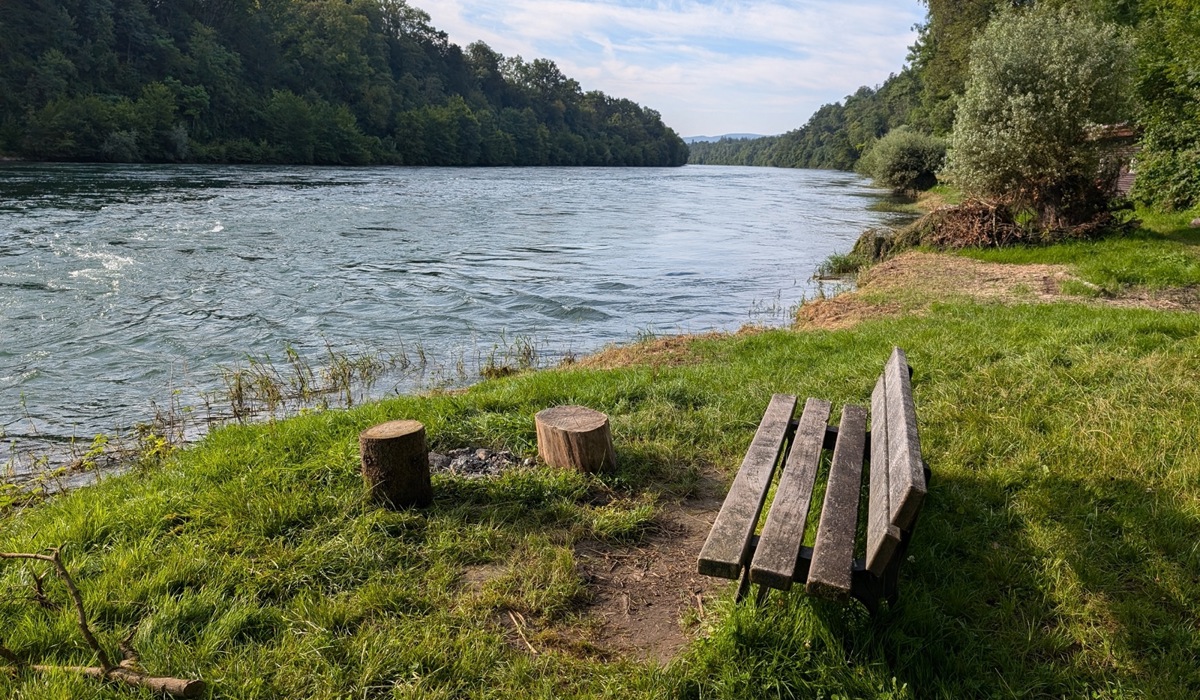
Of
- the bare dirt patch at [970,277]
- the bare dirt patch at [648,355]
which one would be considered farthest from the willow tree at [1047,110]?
the bare dirt patch at [648,355]

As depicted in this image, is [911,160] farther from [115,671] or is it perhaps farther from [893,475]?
[115,671]

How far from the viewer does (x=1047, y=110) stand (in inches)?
604

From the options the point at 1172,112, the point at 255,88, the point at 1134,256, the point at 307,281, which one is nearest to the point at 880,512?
the point at 1134,256

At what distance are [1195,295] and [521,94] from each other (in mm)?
126262

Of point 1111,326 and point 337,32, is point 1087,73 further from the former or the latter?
point 337,32

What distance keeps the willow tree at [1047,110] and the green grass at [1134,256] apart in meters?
1.57

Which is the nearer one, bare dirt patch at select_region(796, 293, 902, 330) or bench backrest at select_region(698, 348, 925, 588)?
bench backrest at select_region(698, 348, 925, 588)

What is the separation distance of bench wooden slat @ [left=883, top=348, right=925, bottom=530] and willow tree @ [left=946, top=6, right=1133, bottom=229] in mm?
14310

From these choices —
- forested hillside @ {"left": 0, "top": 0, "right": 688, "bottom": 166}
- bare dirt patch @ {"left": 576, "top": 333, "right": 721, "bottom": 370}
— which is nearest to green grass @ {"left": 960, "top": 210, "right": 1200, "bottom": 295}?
bare dirt patch @ {"left": 576, "top": 333, "right": 721, "bottom": 370}

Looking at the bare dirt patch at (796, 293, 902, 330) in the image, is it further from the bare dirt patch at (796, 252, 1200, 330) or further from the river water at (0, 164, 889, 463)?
the river water at (0, 164, 889, 463)

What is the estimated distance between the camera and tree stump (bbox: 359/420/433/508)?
13.9ft

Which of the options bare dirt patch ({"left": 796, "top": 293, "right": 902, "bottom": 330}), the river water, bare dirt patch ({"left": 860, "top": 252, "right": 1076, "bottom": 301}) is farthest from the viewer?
bare dirt patch ({"left": 860, "top": 252, "right": 1076, "bottom": 301})

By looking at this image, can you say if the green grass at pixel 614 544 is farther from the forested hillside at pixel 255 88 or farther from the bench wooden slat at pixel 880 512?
the forested hillside at pixel 255 88

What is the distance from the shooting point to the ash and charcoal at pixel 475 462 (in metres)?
4.90
